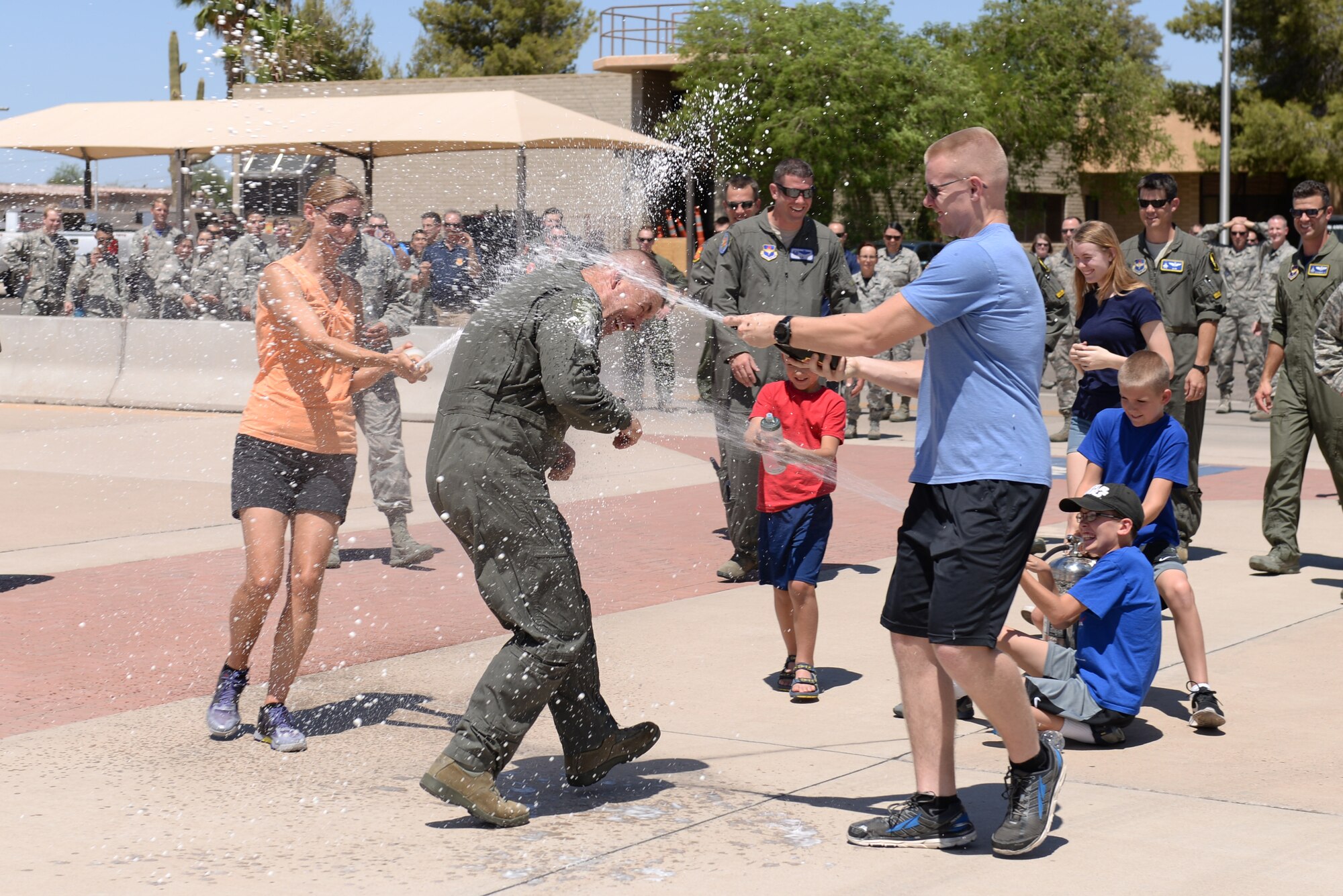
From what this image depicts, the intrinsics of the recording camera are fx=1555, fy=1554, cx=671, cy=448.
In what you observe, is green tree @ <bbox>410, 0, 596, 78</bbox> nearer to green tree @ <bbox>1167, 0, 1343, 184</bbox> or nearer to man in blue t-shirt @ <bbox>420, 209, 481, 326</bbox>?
green tree @ <bbox>1167, 0, 1343, 184</bbox>

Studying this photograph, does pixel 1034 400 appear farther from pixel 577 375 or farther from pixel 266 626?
pixel 266 626

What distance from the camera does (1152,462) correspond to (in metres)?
6.33

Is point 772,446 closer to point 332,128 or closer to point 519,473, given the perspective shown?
point 519,473

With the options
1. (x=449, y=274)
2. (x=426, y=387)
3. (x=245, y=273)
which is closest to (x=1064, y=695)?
(x=426, y=387)

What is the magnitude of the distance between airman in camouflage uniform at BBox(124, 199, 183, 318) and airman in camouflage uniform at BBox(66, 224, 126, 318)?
193 millimetres

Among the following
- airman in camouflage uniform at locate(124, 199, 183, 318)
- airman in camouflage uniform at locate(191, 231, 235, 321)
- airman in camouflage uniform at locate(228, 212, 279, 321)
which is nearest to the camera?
airman in camouflage uniform at locate(228, 212, 279, 321)

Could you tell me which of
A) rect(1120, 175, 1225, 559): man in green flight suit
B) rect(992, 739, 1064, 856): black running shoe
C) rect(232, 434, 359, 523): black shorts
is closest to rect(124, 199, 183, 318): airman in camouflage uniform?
rect(1120, 175, 1225, 559): man in green flight suit

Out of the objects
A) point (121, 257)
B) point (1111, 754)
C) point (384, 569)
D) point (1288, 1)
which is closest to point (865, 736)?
point (1111, 754)

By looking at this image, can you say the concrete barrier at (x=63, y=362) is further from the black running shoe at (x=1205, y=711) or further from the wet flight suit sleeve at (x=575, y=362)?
the black running shoe at (x=1205, y=711)

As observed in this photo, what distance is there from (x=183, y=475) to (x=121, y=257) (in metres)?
8.68

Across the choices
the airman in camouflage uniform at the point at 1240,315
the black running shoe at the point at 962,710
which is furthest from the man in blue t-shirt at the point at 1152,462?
the airman in camouflage uniform at the point at 1240,315

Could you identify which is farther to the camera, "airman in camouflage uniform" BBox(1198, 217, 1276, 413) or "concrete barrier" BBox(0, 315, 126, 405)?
"concrete barrier" BBox(0, 315, 126, 405)

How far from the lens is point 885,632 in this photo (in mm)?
6984

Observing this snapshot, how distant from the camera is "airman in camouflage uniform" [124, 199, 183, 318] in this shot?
19.0m
